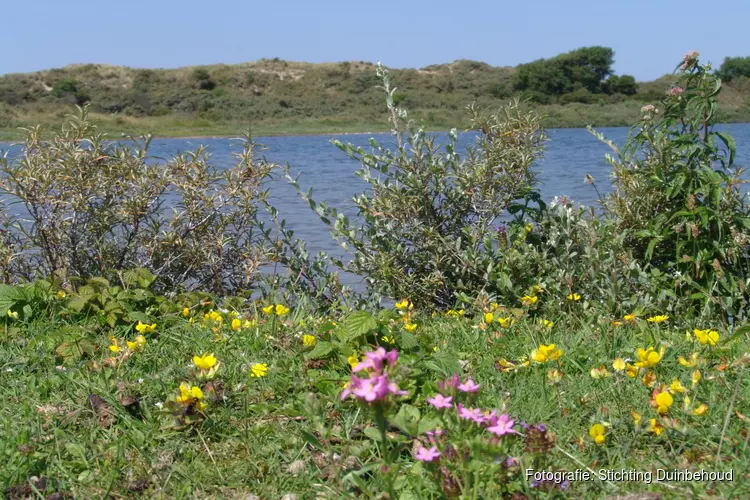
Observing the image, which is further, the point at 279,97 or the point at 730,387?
the point at 279,97

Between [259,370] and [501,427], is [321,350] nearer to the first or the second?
[259,370]

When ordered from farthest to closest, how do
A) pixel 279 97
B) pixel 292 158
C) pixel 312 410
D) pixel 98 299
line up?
pixel 279 97
pixel 292 158
pixel 98 299
pixel 312 410

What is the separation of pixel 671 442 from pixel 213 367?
1.33 meters

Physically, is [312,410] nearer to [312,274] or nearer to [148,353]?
[148,353]

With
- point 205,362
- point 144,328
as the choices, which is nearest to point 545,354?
point 205,362

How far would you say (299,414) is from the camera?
2350mm

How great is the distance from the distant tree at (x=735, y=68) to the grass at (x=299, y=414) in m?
57.3

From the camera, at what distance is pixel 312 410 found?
1.65 metres

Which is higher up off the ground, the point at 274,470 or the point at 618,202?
the point at 618,202

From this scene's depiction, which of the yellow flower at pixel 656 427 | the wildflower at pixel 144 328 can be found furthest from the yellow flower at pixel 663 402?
the wildflower at pixel 144 328

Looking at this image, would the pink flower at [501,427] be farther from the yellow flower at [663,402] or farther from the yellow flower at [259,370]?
the yellow flower at [259,370]

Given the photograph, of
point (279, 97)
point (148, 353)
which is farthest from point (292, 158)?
point (279, 97)

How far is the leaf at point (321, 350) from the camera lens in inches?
104

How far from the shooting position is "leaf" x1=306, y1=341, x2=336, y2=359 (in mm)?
2629
